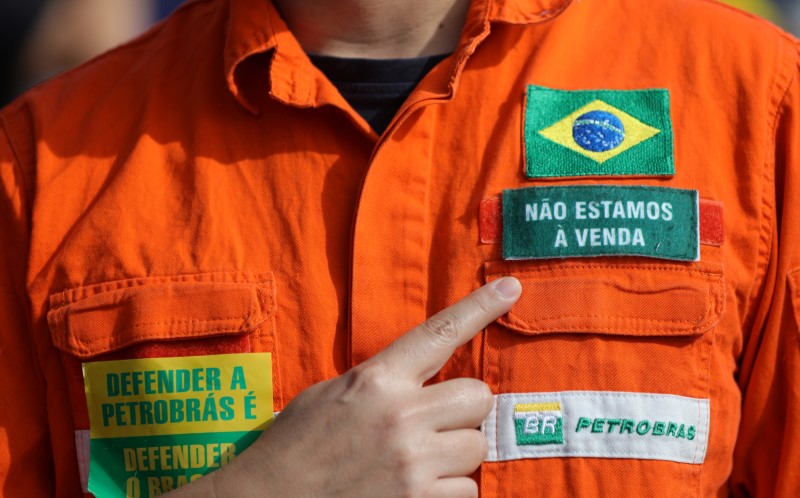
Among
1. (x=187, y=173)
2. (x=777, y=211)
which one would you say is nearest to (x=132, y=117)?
(x=187, y=173)

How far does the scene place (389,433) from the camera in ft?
4.35

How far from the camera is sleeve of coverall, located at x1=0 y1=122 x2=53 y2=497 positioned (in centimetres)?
154

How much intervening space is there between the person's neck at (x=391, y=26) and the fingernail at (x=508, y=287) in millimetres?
409

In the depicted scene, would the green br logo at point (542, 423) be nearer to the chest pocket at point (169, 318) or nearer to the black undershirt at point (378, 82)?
the chest pocket at point (169, 318)

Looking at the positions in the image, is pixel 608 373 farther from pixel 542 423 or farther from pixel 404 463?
pixel 404 463

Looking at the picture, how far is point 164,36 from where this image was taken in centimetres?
173

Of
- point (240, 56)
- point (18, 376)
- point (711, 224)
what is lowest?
point (18, 376)

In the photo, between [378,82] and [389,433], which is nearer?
[389,433]

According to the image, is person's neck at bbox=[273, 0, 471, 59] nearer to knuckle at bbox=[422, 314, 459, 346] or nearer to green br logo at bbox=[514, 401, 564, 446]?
knuckle at bbox=[422, 314, 459, 346]

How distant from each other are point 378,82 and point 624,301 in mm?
510

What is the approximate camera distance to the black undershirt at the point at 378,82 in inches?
60.7

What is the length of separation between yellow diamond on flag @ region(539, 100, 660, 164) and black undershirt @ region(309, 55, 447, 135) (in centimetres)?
23

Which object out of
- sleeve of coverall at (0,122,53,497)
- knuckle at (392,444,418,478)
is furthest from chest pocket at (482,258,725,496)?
sleeve of coverall at (0,122,53,497)

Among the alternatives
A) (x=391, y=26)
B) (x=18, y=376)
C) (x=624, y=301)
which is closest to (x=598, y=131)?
(x=624, y=301)
